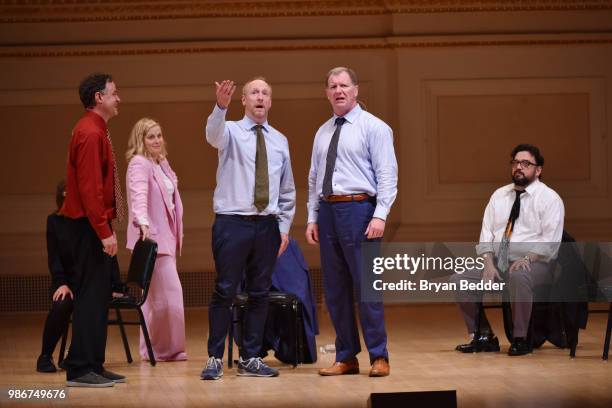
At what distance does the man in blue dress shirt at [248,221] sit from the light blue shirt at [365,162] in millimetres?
304

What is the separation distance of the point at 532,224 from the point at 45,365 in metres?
2.99

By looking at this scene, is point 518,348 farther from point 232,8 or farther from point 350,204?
point 232,8

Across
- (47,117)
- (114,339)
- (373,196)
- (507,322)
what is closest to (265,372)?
(373,196)

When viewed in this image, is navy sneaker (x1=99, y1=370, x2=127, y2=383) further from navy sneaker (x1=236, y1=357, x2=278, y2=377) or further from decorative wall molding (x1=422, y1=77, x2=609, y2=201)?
decorative wall molding (x1=422, y1=77, x2=609, y2=201)

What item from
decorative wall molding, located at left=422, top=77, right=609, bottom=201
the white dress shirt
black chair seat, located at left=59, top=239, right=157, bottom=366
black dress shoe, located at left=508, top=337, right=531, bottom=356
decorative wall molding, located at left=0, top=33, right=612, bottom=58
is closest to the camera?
black chair seat, located at left=59, top=239, right=157, bottom=366

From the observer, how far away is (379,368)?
5555mm

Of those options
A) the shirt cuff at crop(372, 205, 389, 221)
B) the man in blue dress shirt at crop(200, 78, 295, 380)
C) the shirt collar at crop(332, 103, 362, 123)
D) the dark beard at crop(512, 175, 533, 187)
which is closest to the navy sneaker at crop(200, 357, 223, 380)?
the man in blue dress shirt at crop(200, 78, 295, 380)

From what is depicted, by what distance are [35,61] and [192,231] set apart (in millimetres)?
1961

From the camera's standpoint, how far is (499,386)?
5195mm

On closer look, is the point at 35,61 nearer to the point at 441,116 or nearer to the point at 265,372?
the point at 441,116

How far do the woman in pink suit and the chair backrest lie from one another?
0.16m

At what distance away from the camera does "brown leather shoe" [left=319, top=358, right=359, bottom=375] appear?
5633 millimetres

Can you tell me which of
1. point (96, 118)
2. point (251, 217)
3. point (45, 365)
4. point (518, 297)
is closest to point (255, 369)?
point (251, 217)

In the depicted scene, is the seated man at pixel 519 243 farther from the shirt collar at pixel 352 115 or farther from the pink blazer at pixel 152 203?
the pink blazer at pixel 152 203
